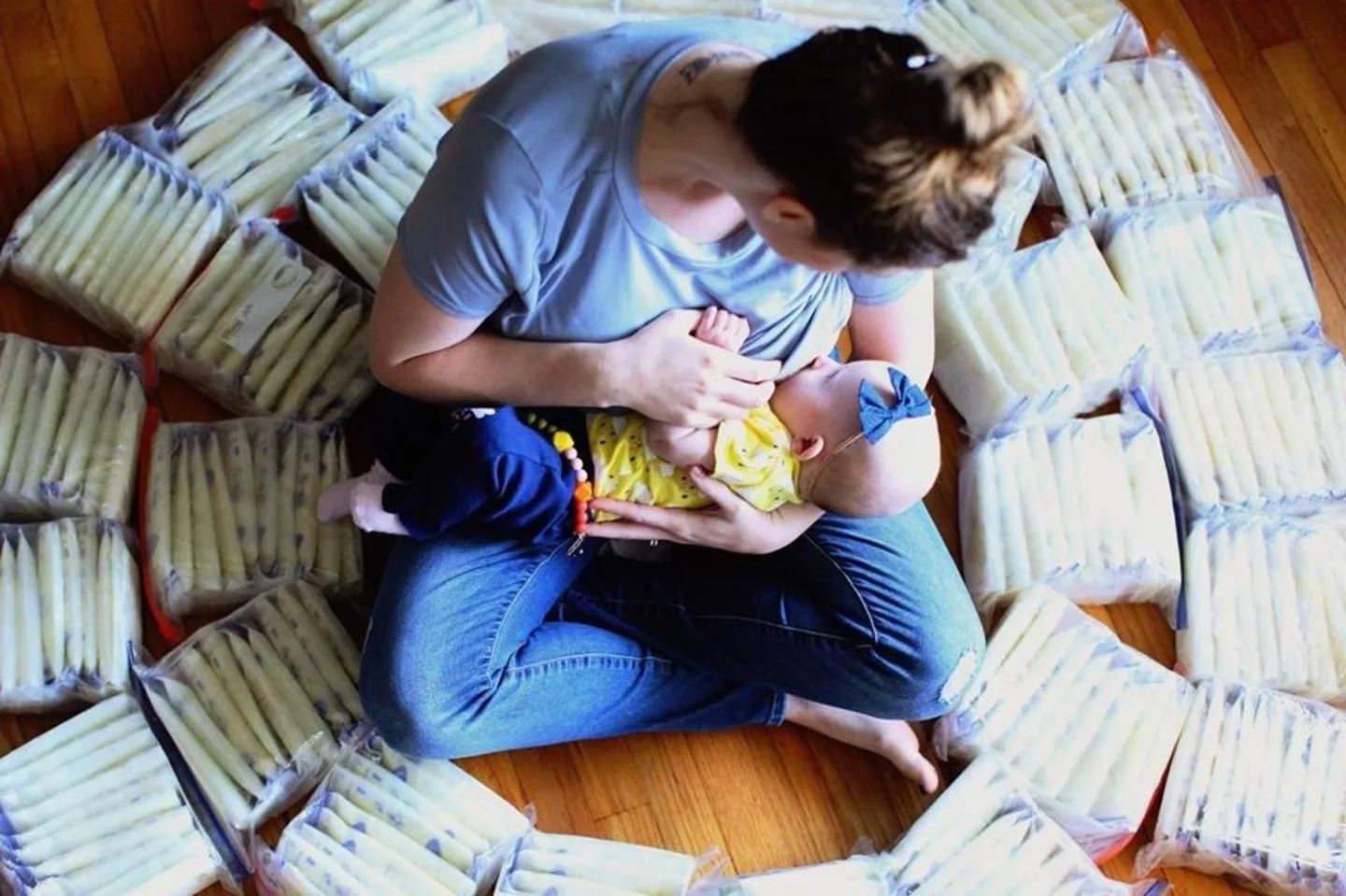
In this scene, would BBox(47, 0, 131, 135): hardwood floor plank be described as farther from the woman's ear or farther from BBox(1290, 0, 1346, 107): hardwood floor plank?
BBox(1290, 0, 1346, 107): hardwood floor plank

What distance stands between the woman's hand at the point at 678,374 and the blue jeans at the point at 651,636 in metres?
0.22

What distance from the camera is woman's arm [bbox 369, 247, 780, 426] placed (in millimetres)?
1044

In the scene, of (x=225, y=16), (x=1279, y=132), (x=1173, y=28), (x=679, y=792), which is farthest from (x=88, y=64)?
(x=1279, y=132)

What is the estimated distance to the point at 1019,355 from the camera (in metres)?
1.45

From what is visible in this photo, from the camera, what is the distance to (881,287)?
1119 mm

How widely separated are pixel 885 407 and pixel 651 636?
0.36 meters

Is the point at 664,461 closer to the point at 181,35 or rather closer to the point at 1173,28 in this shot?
the point at 181,35

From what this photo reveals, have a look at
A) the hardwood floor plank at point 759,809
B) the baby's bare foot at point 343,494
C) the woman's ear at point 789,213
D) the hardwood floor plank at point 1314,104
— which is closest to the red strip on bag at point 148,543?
the baby's bare foot at point 343,494

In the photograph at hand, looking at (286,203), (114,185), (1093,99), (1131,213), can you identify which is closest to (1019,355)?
(1131,213)

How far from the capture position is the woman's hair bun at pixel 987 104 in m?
0.76

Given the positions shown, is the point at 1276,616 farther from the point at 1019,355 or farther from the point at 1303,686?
the point at 1019,355

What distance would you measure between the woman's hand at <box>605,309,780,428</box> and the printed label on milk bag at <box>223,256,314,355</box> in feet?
1.65

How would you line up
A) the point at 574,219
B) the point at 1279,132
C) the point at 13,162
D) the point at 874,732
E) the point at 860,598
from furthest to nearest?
the point at 1279,132, the point at 13,162, the point at 874,732, the point at 860,598, the point at 574,219

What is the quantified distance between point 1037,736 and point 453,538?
63 centimetres
